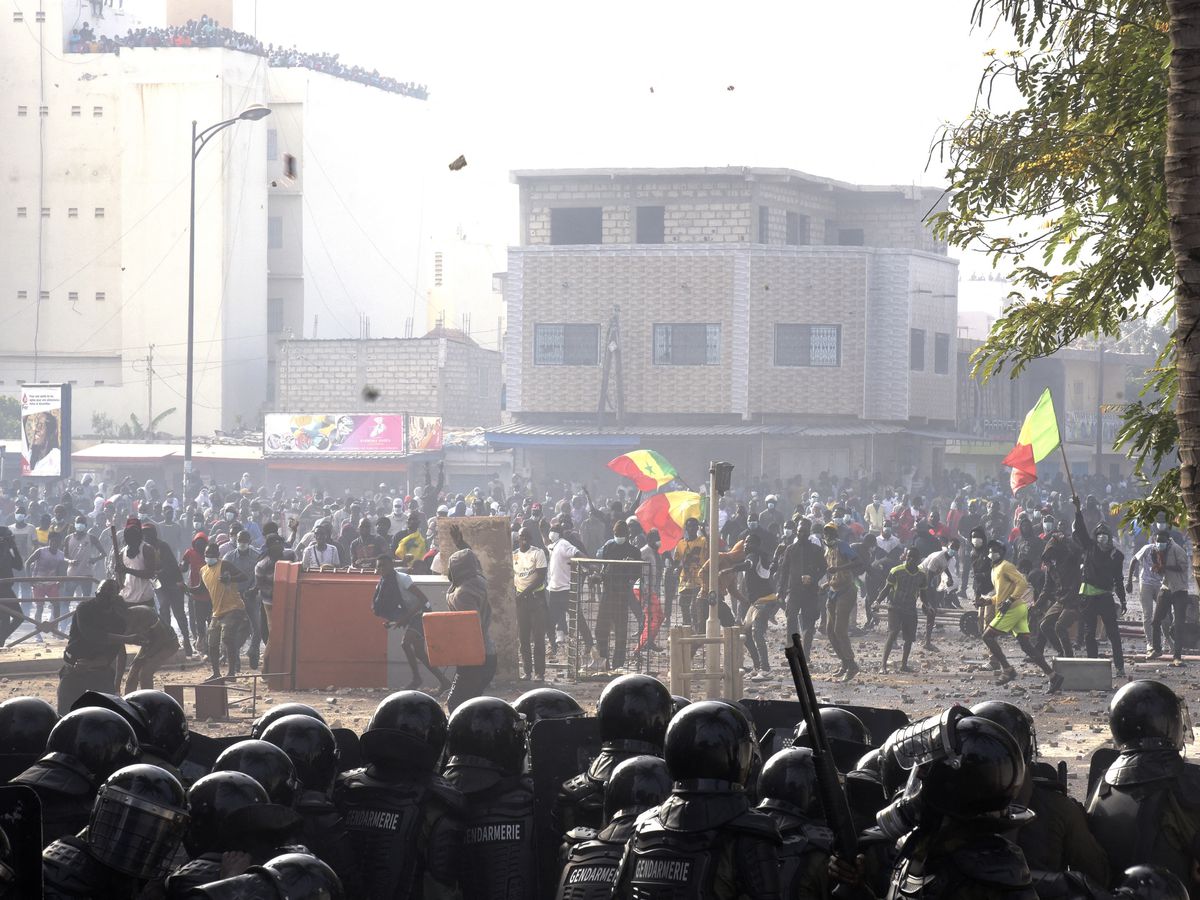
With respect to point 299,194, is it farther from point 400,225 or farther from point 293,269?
point 400,225

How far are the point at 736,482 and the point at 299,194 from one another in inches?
940

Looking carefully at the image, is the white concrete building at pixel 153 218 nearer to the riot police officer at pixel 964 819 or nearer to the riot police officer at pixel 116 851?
the riot police officer at pixel 116 851

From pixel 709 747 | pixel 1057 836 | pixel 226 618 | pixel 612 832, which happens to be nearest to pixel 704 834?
pixel 709 747

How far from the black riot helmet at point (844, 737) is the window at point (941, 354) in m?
39.4

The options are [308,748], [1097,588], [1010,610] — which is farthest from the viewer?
[1097,588]

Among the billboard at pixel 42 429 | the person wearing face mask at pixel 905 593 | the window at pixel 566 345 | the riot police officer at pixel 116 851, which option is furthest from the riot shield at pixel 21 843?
the window at pixel 566 345

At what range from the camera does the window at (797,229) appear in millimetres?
43500

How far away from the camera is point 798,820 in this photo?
186 inches

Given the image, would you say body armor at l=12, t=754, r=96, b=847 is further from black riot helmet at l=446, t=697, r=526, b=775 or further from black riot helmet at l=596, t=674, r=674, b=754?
black riot helmet at l=596, t=674, r=674, b=754

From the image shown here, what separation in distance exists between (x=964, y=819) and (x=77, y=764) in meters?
3.07

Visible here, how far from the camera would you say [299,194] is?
184 feet

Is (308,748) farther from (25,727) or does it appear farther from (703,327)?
(703,327)

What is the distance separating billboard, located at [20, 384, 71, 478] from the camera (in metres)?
30.6

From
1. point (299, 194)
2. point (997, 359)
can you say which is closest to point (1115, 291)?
point (997, 359)
